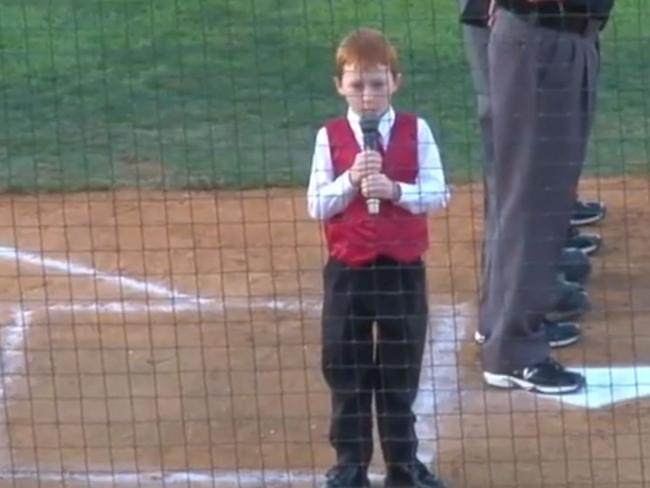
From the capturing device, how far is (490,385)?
21.4ft

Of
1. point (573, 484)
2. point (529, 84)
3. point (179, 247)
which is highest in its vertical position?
point (529, 84)

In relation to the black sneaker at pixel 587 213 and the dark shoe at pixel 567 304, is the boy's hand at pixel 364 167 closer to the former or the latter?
the dark shoe at pixel 567 304

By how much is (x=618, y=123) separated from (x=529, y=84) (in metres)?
3.64

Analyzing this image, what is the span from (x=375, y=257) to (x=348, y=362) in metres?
0.31

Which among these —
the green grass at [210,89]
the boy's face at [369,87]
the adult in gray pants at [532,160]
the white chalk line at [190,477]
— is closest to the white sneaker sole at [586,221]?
the green grass at [210,89]

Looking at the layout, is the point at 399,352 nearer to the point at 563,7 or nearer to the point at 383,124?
the point at 383,124

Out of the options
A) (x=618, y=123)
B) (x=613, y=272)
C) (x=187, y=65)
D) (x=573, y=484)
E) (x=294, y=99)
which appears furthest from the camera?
(x=187, y=65)

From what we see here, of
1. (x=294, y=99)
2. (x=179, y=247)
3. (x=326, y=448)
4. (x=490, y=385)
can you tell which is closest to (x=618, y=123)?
(x=294, y=99)

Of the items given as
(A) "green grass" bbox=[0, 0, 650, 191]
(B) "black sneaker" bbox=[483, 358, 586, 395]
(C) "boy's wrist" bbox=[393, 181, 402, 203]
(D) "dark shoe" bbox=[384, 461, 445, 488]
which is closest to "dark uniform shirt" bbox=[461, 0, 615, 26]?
(C) "boy's wrist" bbox=[393, 181, 402, 203]

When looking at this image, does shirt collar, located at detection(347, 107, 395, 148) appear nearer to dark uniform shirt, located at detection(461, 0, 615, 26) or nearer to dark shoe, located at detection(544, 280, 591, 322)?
dark uniform shirt, located at detection(461, 0, 615, 26)

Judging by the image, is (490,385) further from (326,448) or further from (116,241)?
(116,241)

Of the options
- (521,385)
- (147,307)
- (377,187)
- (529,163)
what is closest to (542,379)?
(521,385)

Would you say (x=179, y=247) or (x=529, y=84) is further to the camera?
(x=179, y=247)

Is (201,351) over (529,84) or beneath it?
beneath
